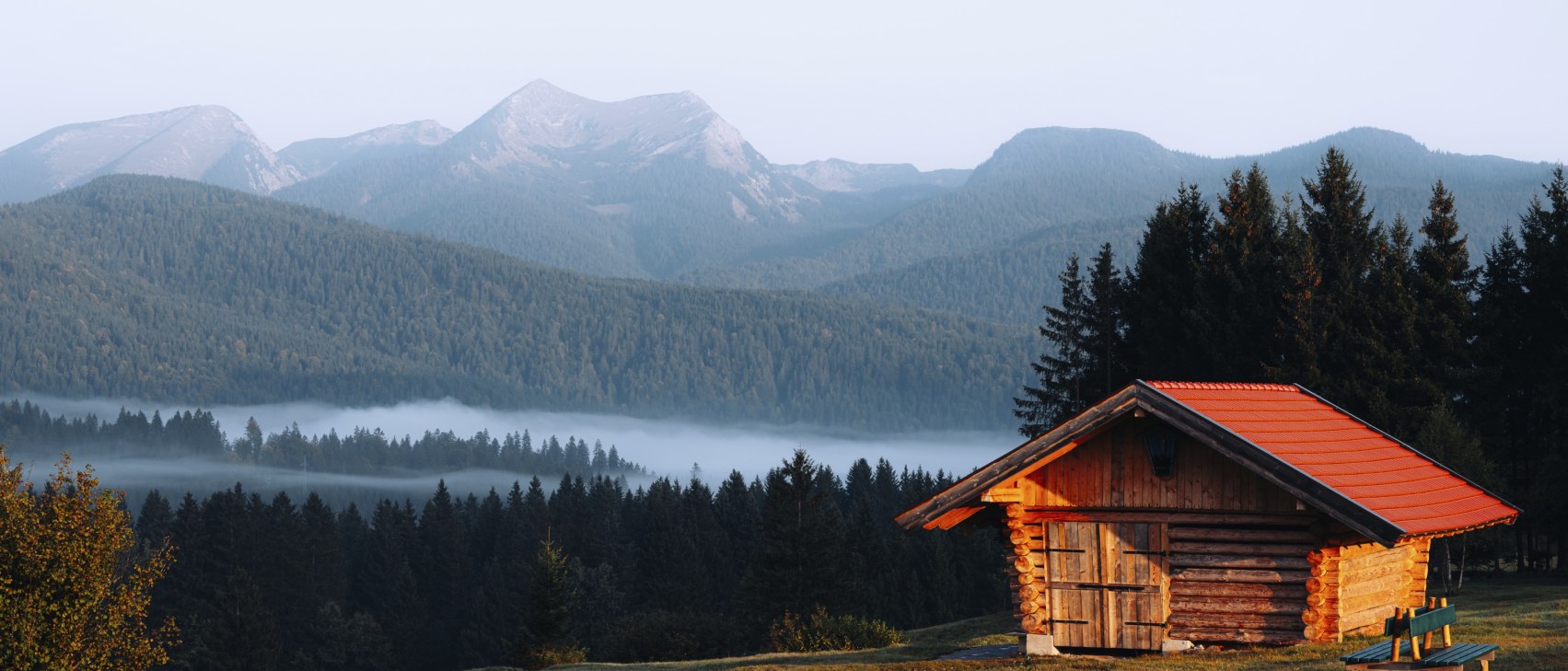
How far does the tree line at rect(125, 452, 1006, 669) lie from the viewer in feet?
317

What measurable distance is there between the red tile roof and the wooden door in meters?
2.69

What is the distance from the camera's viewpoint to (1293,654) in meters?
27.4

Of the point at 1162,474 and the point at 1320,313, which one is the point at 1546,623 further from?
the point at 1320,313

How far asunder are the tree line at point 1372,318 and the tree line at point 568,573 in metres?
33.6

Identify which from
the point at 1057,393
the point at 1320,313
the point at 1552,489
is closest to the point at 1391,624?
the point at 1552,489

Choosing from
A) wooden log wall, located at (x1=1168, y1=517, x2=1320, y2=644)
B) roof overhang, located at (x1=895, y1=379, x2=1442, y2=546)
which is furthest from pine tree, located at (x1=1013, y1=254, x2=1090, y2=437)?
roof overhang, located at (x1=895, y1=379, x2=1442, y2=546)

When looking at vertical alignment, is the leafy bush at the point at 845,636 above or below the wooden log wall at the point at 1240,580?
below

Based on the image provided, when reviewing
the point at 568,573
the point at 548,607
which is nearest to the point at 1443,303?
the point at 548,607

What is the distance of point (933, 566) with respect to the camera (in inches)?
4692

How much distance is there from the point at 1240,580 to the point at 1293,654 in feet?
6.88

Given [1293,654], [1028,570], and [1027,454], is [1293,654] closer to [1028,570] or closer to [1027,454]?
[1028,570]

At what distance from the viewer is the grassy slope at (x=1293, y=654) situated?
26297 millimetres

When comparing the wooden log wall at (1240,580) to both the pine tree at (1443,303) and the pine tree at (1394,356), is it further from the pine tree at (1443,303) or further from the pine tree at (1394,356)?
the pine tree at (1443,303)

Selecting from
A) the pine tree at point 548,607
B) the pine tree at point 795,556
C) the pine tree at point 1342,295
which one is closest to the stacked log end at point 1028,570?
the pine tree at point 1342,295
